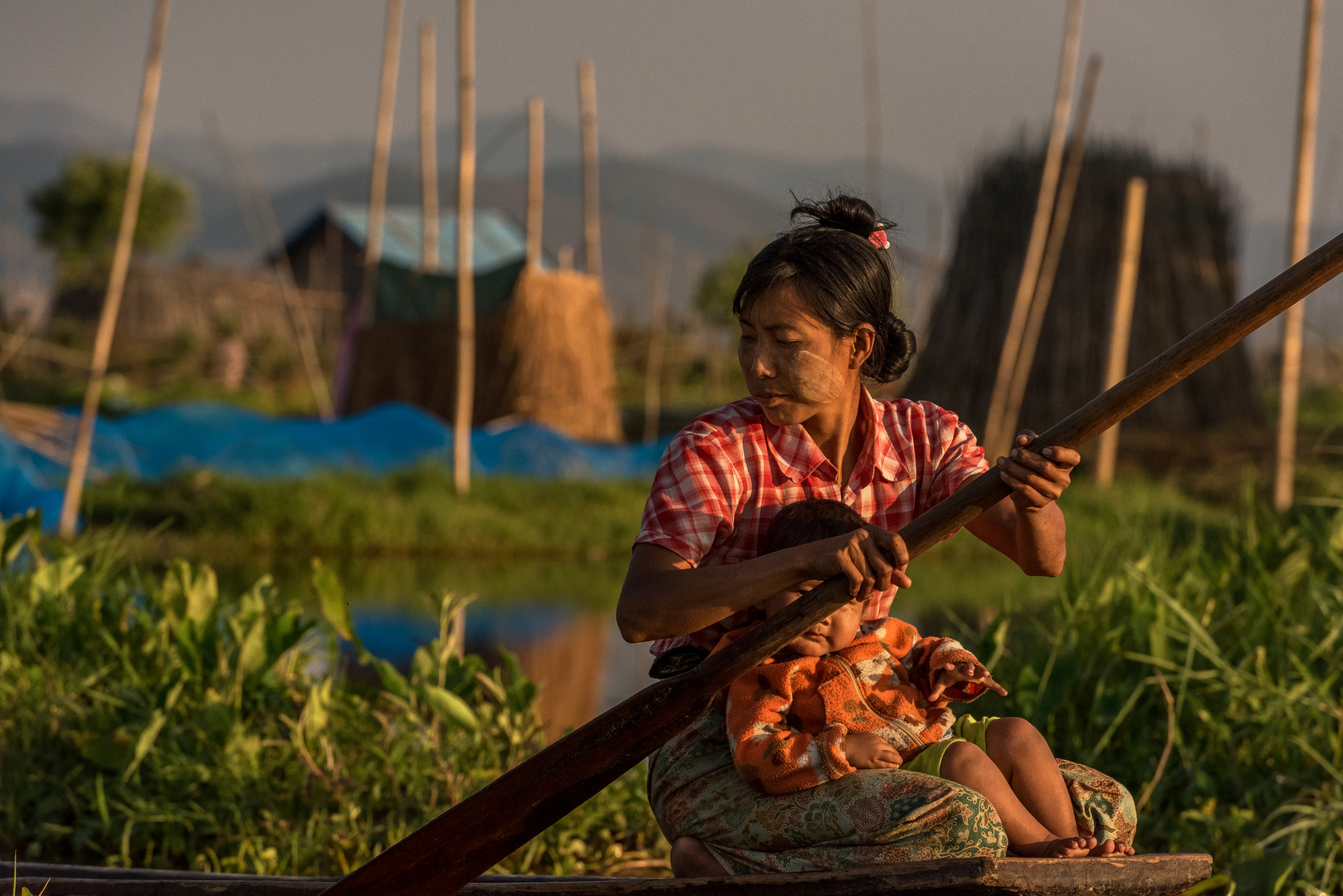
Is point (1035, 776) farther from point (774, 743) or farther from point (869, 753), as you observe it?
point (774, 743)

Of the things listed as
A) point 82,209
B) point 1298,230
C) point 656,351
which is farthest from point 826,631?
point 82,209

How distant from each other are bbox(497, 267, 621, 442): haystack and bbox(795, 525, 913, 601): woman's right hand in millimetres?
10343

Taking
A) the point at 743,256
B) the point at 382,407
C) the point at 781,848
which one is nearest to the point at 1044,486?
the point at 781,848

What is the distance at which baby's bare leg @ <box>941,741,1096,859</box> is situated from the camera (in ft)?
5.82

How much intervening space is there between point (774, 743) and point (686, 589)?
0.84ft

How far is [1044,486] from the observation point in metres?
1.74

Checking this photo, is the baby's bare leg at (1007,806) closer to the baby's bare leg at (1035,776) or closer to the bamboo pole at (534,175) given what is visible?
the baby's bare leg at (1035,776)

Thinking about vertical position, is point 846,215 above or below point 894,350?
above

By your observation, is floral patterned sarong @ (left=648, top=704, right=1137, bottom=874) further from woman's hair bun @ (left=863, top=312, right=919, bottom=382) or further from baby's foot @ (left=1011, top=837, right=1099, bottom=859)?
woman's hair bun @ (left=863, top=312, right=919, bottom=382)

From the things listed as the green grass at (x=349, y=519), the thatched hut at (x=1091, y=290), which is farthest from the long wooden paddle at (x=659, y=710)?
the thatched hut at (x=1091, y=290)

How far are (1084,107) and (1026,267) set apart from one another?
1217 millimetres

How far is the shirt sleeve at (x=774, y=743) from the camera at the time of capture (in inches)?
71.8

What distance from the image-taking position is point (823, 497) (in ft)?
6.73

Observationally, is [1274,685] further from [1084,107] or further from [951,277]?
[951,277]
